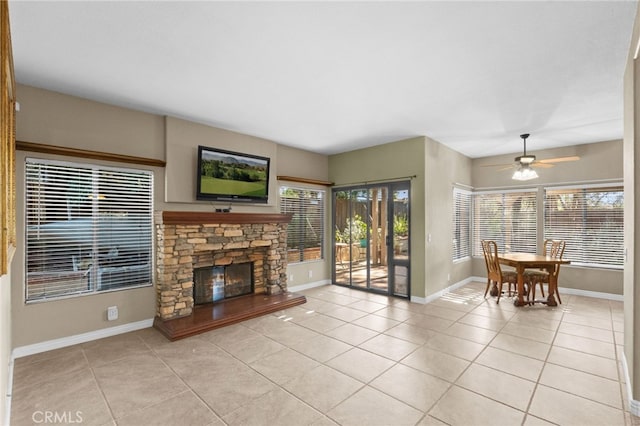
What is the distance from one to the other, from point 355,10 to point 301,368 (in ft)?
9.84

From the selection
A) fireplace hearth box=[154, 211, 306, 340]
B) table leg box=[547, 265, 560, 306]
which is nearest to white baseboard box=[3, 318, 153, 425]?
fireplace hearth box=[154, 211, 306, 340]

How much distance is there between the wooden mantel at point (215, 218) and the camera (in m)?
3.98

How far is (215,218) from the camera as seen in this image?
14.4ft

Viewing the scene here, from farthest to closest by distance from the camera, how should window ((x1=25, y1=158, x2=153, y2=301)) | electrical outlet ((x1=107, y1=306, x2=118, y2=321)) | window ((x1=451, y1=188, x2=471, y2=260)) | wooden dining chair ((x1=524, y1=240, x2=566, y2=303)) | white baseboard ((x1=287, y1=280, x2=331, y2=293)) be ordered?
window ((x1=451, y1=188, x2=471, y2=260))
white baseboard ((x1=287, y1=280, x2=331, y2=293))
wooden dining chair ((x1=524, y1=240, x2=566, y2=303))
electrical outlet ((x1=107, y1=306, x2=118, y2=321))
window ((x1=25, y1=158, x2=153, y2=301))

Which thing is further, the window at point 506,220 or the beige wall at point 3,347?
the window at point 506,220

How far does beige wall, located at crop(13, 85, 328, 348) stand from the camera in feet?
10.5

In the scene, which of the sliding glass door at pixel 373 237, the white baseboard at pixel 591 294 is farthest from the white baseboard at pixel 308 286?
the white baseboard at pixel 591 294

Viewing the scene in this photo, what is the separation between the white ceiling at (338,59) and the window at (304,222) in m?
1.87

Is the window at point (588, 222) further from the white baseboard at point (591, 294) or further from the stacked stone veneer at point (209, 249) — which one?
the stacked stone veneer at point (209, 249)

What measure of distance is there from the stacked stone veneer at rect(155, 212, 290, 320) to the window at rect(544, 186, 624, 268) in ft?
16.9

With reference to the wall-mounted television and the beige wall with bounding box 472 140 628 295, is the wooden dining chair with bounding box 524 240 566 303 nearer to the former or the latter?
the beige wall with bounding box 472 140 628 295

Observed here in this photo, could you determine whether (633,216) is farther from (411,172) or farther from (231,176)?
(231,176)

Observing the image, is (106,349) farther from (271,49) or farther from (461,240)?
(461,240)

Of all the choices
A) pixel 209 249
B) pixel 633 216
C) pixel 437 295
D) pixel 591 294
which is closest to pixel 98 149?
pixel 209 249
